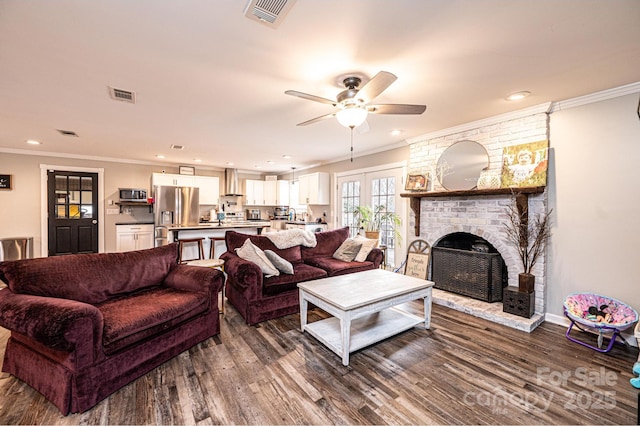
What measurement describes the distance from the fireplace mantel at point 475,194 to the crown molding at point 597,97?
92 centimetres

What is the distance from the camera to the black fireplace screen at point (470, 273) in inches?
133

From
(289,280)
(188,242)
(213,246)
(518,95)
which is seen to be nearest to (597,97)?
(518,95)

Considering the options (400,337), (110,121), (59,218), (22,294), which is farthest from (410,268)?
(59,218)

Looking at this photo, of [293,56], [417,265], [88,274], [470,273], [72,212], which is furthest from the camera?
[72,212]

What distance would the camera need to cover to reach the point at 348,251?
13.2ft

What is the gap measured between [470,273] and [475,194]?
1055 mm

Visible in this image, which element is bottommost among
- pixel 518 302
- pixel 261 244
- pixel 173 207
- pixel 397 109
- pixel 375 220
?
pixel 518 302

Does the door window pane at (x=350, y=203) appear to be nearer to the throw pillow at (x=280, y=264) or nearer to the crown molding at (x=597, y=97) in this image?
the throw pillow at (x=280, y=264)

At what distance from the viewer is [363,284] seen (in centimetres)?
269

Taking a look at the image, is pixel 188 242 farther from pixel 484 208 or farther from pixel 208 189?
pixel 484 208

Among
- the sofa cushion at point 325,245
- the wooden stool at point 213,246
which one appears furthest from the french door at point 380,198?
the wooden stool at point 213,246

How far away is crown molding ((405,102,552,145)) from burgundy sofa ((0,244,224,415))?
3.60 metres

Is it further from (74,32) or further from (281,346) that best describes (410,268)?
(74,32)

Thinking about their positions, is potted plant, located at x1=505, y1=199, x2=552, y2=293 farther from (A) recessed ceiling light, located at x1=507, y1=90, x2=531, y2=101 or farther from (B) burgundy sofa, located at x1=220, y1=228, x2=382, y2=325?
(B) burgundy sofa, located at x1=220, y1=228, x2=382, y2=325
